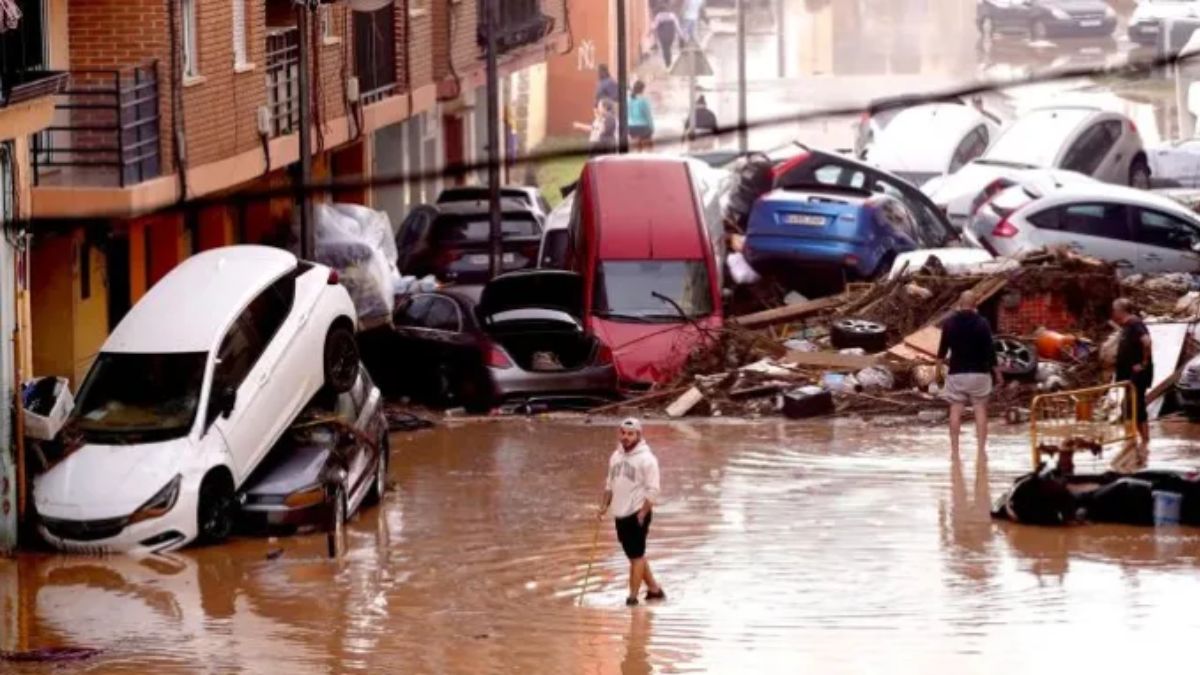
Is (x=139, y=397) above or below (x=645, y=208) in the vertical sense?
below

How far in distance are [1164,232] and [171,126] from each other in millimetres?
12067

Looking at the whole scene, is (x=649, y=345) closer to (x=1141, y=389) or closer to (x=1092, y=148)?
(x=1141, y=389)

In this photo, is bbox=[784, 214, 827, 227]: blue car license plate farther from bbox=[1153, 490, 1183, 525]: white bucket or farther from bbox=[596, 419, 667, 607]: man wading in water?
bbox=[596, 419, 667, 607]: man wading in water

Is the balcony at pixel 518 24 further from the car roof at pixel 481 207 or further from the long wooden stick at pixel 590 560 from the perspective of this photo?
the long wooden stick at pixel 590 560

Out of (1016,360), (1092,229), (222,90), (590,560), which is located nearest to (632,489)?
(590,560)

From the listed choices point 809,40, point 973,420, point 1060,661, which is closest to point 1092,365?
point 973,420

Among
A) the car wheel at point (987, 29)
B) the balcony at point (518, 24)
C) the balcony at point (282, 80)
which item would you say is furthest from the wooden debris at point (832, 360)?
the car wheel at point (987, 29)

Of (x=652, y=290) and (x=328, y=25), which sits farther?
(x=328, y=25)

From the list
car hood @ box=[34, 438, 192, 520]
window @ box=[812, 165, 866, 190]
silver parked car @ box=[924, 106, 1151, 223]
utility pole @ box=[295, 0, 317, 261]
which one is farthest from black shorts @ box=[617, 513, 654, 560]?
silver parked car @ box=[924, 106, 1151, 223]

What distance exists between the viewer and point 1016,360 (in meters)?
28.7

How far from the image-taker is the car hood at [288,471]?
22391 mm

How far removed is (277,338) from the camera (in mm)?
23156

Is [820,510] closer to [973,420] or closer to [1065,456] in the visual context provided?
[1065,456]

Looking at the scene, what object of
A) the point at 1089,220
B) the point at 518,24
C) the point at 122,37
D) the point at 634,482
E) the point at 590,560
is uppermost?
the point at 122,37
